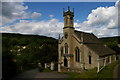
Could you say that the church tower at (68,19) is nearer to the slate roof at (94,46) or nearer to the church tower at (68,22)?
the church tower at (68,22)

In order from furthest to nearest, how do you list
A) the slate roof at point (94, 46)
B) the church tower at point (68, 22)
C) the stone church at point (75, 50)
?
the church tower at point (68, 22) < the slate roof at point (94, 46) < the stone church at point (75, 50)

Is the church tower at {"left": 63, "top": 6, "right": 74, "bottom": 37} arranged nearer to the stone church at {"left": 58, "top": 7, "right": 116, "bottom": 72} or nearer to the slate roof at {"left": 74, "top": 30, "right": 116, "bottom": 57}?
the stone church at {"left": 58, "top": 7, "right": 116, "bottom": 72}

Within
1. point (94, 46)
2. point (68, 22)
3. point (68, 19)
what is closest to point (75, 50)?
point (94, 46)

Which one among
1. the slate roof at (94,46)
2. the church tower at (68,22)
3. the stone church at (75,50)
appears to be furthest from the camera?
the church tower at (68,22)

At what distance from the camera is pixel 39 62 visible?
30.3 metres

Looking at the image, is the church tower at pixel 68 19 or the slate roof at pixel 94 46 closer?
the slate roof at pixel 94 46

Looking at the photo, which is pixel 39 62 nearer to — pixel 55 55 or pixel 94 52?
pixel 55 55

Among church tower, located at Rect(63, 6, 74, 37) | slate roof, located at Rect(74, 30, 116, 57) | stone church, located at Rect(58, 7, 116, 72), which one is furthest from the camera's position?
church tower, located at Rect(63, 6, 74, 37)

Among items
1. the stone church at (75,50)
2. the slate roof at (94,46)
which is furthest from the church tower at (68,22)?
the slate roof at (94,46)

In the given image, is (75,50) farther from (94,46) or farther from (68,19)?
(68,19)

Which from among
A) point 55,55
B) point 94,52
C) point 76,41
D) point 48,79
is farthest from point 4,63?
point 55,55

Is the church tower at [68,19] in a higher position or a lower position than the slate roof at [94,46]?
higher

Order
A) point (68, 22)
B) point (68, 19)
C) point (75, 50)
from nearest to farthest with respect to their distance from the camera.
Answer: point (75, 50)
point (68, 22)
point (68, 19)

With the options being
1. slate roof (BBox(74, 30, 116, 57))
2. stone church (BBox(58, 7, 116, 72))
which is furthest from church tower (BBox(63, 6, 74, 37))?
slate roof (BBox(74, 30, 116, 57))
